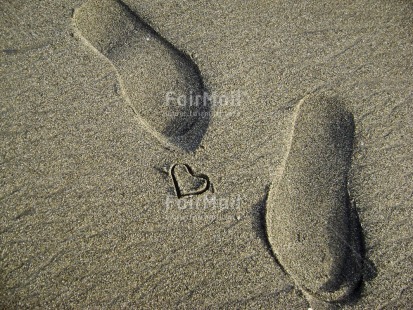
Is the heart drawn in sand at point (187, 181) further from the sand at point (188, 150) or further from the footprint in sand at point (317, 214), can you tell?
the footprint in sand at point (317, 214)

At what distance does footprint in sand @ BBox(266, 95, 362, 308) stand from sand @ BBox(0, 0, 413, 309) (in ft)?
0.14

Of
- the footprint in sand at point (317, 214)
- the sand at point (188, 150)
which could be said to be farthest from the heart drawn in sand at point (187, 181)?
the footprint in sand at point (317, 214)

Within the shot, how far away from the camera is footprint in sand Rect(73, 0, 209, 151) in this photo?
6.89 feet

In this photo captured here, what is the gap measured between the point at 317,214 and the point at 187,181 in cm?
67

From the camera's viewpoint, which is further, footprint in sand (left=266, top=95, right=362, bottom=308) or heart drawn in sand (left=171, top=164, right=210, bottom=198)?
heart drawn in sand (left=171, top=164, right=210, bottom=198)

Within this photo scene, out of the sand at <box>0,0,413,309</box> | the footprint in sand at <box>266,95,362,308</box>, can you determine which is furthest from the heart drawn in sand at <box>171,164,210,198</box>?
the footprint in sand at <box>266,95,362,308</box>

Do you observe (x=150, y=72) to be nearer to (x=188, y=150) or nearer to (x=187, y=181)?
(x=188, y=150)

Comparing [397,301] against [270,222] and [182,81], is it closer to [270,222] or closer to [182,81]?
[270,222]

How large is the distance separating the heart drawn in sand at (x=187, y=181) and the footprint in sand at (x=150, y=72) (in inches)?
4.7

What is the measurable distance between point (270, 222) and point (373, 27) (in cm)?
139

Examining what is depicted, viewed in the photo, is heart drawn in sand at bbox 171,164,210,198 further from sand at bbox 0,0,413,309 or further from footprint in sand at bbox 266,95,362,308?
footprint in sand at bbox 266,95,362,308

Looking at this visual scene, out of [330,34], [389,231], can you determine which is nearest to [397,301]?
[389,231]

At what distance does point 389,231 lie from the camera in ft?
6.30

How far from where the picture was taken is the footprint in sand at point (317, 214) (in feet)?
6.04
